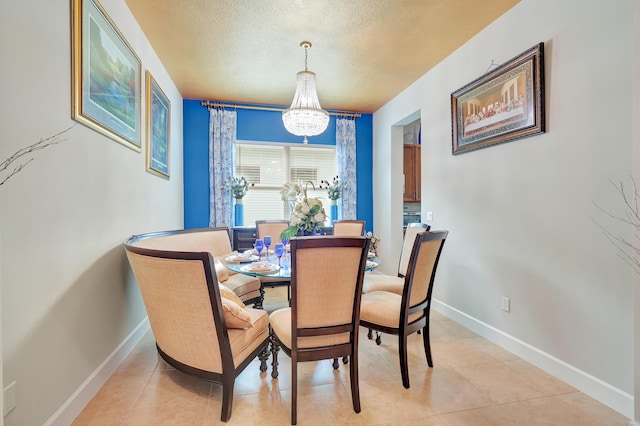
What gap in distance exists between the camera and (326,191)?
5141mm

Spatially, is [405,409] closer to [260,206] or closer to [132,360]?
[132,360]

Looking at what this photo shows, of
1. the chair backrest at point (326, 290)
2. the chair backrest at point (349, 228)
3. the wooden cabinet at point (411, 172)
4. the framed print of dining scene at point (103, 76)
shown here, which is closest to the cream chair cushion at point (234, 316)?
the chair backrest at point (326, 290)

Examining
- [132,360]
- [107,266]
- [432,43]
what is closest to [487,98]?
[432,43]

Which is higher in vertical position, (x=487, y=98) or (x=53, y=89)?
(x=487, y=98)

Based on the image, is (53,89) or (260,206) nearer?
(53,89)

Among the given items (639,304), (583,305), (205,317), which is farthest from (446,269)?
(205,317)

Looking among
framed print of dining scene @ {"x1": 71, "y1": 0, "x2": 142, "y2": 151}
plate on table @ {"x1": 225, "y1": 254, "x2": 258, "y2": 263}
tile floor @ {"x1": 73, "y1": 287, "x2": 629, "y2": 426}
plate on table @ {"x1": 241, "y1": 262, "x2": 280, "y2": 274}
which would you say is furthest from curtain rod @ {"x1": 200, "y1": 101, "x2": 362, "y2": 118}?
tile floor @ {"x1": 73, "y1": 287, "x2": 629, "y2": 426}

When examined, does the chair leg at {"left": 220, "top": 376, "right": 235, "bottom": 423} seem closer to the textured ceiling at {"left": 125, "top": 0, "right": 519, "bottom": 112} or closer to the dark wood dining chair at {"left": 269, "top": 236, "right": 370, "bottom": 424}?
the dark wood dining chair at {"left": 269, "top": 236, "right": 370, "bottom": 424}

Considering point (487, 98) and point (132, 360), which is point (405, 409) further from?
point (487, 98)

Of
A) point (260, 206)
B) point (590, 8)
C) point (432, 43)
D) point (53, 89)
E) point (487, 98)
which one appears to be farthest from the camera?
point (260, 206)

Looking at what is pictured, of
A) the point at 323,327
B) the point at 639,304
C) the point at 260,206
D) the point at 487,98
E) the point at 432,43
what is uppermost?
the point at 432,43

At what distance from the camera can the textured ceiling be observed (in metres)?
2.38

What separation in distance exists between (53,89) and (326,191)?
3952mm

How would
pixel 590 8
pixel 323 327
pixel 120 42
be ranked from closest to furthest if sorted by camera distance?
pixel 323 327 → pixel 590 8 → pixel 120 42
